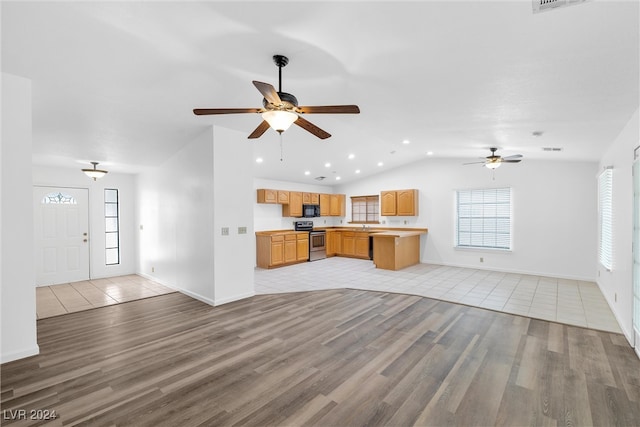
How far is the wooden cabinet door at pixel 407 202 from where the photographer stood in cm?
790

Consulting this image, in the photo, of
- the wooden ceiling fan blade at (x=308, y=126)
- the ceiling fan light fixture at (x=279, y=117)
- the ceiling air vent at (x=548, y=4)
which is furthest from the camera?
the wooden ceiling fan blade at (x=308, y=126)

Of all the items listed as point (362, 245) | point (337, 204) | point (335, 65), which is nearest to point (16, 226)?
point (335, 65)

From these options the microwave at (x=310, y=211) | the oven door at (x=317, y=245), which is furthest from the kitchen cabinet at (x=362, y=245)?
the microwave at (x=310, y=211)

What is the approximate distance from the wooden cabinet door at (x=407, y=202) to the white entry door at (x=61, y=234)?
24.9 feet

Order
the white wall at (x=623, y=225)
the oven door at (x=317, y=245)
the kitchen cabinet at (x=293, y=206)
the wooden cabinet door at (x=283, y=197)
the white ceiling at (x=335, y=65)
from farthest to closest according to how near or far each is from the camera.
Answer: the oven door at (x=317, y=245) < the kitchen cabinet at (x=293, y=206) < the wooden cabinet door at (x=283, y=197) < the white wall at (x=623, y=225) < the white ceiling at (x=335, y=65)

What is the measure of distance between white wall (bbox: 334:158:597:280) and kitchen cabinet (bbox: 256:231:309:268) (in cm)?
339

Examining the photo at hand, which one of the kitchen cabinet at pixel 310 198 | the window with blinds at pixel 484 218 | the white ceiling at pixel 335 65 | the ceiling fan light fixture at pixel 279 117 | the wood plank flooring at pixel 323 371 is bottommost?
the wood plank flooring at pixel 323 371

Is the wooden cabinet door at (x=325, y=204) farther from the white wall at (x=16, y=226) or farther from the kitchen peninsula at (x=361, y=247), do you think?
the white wall at (x=16, y=226)

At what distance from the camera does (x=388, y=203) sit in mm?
8414

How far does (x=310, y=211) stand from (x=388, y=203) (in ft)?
7.68

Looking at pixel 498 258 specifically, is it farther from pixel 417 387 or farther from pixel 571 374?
pixel 417 387

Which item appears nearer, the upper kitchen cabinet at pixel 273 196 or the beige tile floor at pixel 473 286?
the beige tile floor at pixel 473 286

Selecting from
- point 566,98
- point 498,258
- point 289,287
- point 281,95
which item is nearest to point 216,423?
point 281,95

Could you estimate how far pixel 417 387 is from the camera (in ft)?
7.50
